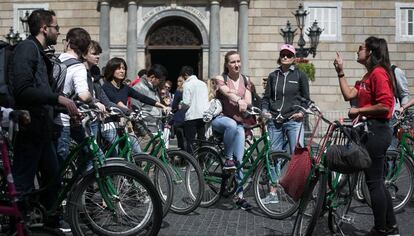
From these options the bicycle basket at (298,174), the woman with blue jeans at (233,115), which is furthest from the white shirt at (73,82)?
the bicycle basket at (298,174)

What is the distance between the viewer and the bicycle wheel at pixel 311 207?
4488 mm

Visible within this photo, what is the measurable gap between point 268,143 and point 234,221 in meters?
0.99

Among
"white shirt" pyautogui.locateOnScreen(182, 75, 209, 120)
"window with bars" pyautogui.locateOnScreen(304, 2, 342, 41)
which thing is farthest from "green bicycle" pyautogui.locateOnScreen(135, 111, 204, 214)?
"window with bars" pyautogui.locateOnScreen(304, 2, 342, 41)

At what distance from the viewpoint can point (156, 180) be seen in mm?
5980

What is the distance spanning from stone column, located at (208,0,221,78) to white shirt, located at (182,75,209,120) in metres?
10.4

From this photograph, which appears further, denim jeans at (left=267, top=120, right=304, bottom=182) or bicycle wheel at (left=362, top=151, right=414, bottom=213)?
denim jeans at (left=267, top=120, right=304, bottom=182)

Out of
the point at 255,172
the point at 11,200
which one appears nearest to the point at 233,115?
the point at 255,172

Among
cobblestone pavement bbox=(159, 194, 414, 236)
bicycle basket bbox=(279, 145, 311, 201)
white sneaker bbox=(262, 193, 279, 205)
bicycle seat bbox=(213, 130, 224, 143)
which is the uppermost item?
bicycle seat bbox=(213, 130, 224, 143)

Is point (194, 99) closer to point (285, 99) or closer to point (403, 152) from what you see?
point (285, 99)

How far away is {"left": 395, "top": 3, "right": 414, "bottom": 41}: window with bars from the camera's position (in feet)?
65.7

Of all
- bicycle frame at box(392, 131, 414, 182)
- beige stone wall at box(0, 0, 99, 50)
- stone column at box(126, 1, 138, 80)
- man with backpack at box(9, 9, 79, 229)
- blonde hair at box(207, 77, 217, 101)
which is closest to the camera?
man with backpack at box(9, 9, 79, 229)

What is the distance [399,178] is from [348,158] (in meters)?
2.29

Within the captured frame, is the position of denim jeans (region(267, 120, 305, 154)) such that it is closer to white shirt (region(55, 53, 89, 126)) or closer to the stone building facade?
white shirt (region(55, 53, 89, 126))

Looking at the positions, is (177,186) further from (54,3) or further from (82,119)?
(54,3)
